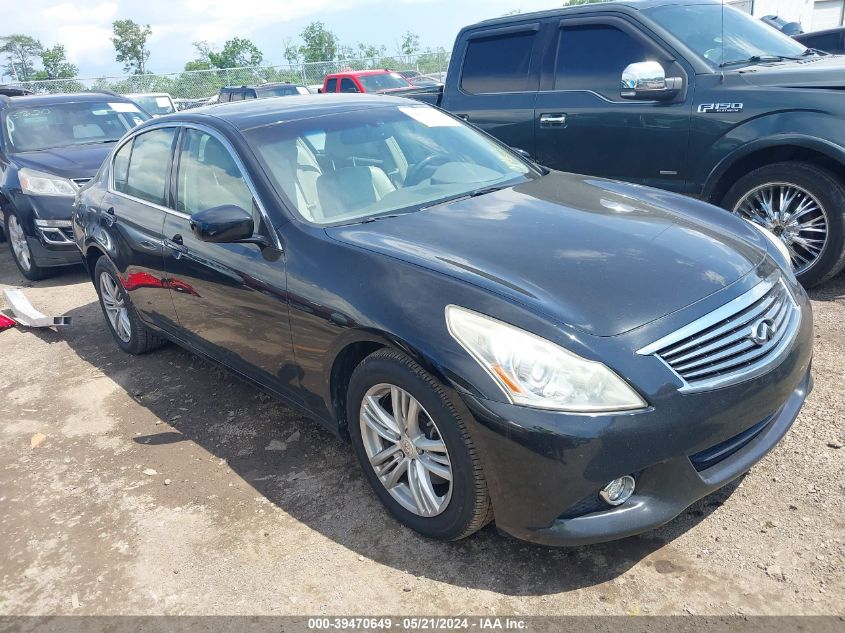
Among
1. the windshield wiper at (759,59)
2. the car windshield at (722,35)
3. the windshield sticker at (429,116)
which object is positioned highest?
the car windshield at (722,35)

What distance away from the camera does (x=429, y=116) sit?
4.22m

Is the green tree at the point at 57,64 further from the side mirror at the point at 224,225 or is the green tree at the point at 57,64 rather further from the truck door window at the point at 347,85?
the side mirror at the point at 224,225

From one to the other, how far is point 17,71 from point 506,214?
1111 inches

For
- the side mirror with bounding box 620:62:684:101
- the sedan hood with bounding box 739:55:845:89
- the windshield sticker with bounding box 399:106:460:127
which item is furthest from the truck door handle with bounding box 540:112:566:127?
the windshield sticker with bounding box 399:106:460:127

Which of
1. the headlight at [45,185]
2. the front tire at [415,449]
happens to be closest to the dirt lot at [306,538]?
the front tire at [415,449]

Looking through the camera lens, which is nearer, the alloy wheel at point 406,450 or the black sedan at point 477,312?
the black sedan at point 477,312

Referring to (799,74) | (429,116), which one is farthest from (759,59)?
(429,116)

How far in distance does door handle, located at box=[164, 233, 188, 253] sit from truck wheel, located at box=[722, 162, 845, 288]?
12.2 ft

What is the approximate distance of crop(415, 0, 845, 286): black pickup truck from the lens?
15.4 feet

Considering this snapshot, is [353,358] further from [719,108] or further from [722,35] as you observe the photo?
[722,35]

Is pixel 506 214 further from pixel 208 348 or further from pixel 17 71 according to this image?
pixel 17 71

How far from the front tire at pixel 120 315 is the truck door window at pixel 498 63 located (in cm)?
351

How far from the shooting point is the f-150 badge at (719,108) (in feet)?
16.1

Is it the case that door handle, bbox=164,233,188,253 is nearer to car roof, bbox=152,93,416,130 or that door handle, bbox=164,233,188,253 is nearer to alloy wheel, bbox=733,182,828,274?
car roof, bbox=152,93,416,130
